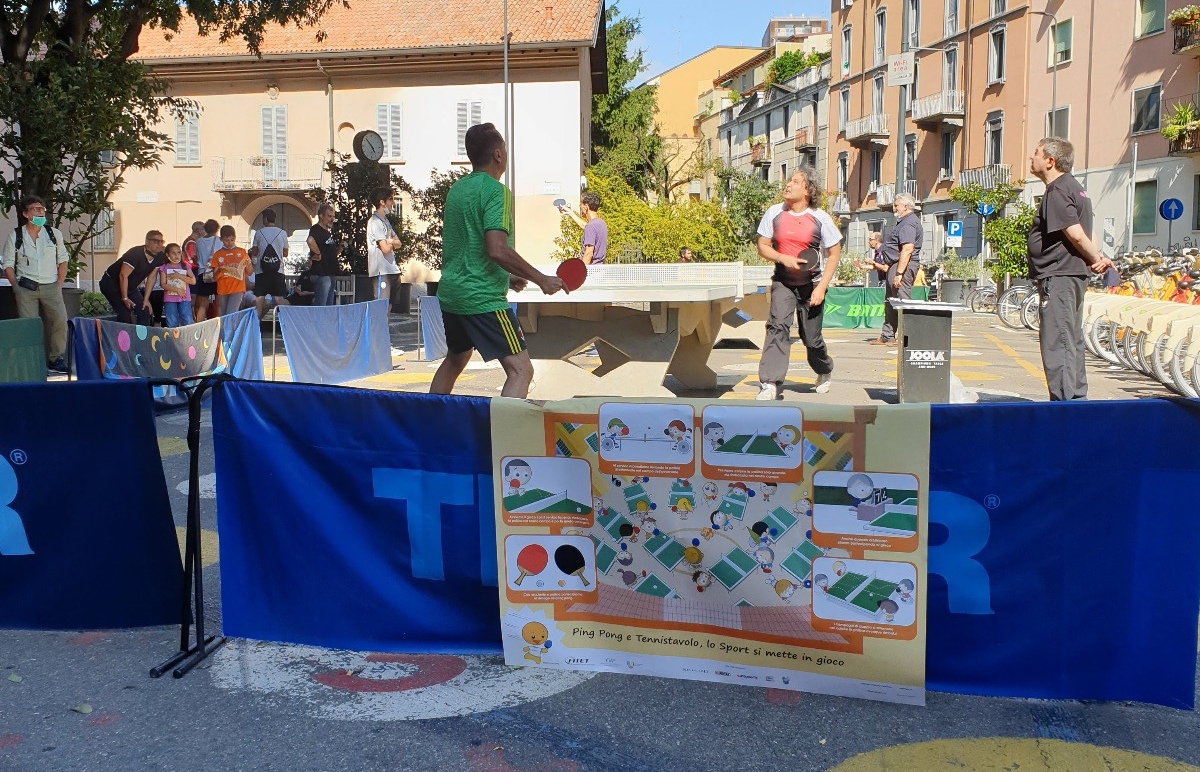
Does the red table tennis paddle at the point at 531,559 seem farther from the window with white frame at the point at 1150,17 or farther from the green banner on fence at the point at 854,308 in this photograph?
the window with white frame at the point at 1150,17

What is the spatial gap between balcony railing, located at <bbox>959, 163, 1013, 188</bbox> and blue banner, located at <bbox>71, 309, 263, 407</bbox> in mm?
41264

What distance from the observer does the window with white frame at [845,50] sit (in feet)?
206

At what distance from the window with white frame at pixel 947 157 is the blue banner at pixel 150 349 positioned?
4686cm

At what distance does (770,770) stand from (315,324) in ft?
32.0

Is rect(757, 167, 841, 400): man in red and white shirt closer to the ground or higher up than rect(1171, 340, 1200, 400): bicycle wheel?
higher up

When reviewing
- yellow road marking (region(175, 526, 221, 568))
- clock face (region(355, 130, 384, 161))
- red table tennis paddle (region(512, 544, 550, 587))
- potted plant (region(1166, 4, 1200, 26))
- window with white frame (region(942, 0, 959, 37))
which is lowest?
yellow road marking (region(175, 526, 221, 568))

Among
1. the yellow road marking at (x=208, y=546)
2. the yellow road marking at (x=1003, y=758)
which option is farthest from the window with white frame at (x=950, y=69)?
the yellow road marking at (x=1003, y=758)

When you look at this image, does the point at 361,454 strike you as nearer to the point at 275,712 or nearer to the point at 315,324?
the point at 275,712

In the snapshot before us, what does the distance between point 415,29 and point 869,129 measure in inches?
1055

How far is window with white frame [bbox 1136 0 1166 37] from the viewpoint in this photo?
130ft

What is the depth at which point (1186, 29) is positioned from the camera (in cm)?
3788

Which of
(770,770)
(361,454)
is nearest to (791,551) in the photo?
(770,770)

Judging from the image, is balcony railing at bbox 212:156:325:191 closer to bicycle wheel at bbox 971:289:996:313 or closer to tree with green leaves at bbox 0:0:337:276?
bicycle wheel at bbox 971:289:996:313

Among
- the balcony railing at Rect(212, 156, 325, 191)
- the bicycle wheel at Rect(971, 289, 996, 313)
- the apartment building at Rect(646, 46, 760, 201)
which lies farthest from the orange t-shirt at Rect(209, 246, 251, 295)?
the apartment building at Rect(646, 46, 760, 201)
